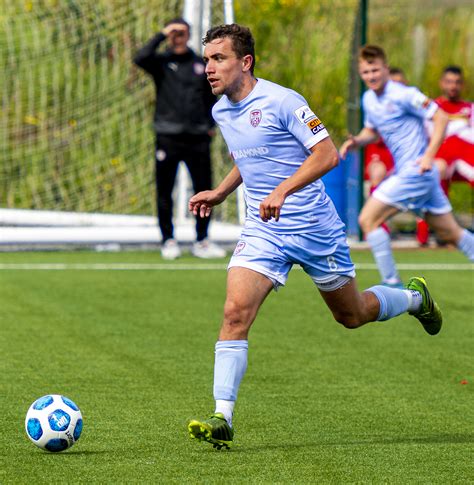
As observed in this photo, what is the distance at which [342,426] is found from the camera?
19.6ft

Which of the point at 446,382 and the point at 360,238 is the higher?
the point at 446,382

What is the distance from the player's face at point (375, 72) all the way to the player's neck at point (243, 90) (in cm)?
449

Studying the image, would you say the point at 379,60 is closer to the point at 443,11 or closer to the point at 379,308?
the point at 379,308

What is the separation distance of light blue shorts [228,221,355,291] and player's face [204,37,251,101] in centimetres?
66

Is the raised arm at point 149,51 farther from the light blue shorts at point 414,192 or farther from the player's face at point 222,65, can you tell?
the player's face at point 222,65

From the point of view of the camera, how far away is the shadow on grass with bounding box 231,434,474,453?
5.52m

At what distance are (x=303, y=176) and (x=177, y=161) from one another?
7.88 meters

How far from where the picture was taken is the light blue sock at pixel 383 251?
1049 centimetres

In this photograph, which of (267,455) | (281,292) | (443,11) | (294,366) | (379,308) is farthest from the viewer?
(443,11)

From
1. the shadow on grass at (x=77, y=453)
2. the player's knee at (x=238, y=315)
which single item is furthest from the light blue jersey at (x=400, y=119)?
the shadow on grass at (x=77, y=453)

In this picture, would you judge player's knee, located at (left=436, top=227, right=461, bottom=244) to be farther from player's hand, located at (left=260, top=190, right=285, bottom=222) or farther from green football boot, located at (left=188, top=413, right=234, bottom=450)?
green football boot, located at (left=188, top=413, right=234, bottom=450)

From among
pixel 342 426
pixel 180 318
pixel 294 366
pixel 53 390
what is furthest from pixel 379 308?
pixel 180 318

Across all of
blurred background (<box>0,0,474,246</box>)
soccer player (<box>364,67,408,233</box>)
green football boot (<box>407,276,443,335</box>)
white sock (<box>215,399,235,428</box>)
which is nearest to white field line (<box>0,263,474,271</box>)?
soccer player (<box>364,67,408,233</box>)

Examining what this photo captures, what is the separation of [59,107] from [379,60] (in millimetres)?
5742
